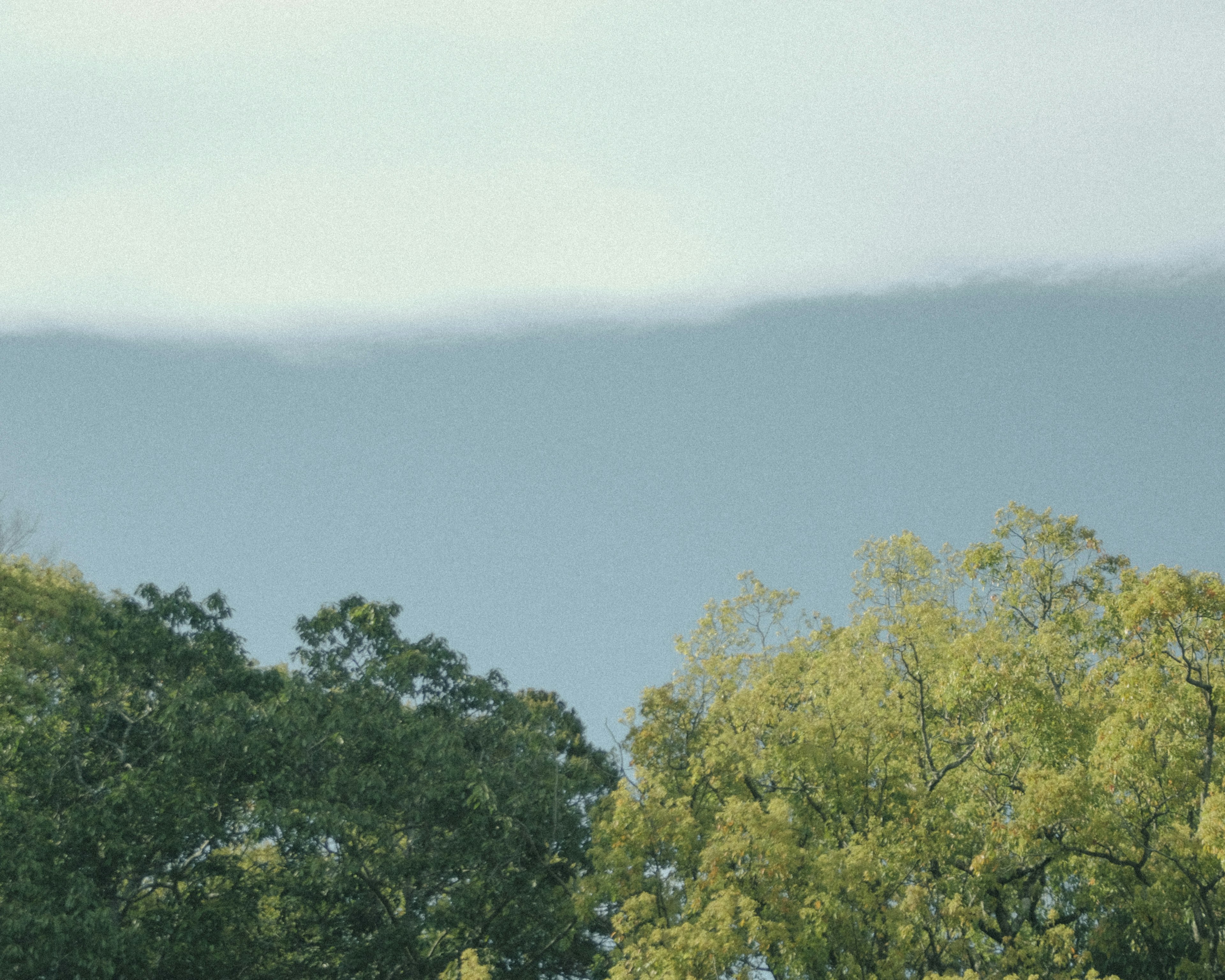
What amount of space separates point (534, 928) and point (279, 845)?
5854 millimetres

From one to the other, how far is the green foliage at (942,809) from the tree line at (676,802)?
7cm

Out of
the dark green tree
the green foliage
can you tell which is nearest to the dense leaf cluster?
the dark green tree

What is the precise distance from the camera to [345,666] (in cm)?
2711

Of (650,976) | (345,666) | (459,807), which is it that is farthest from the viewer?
(345,666)

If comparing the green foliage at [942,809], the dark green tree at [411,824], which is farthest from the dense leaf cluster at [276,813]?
the green foliage at [942,809]

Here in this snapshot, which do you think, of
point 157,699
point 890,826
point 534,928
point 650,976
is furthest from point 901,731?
point 157,699

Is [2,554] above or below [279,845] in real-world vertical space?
above

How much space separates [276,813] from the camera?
2159 cm

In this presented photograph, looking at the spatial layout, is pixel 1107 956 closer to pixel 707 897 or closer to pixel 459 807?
pixel 707 897

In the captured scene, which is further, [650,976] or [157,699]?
[157,699]

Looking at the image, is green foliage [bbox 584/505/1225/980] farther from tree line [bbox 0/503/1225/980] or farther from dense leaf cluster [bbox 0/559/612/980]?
dense leaf cluster [bbox 0/559/612/980]

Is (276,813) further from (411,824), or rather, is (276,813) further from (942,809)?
(942,809)

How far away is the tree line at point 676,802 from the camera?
1816 centimetres

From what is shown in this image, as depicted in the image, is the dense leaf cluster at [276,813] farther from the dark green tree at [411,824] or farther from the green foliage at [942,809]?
the green foliage at [942,809]
